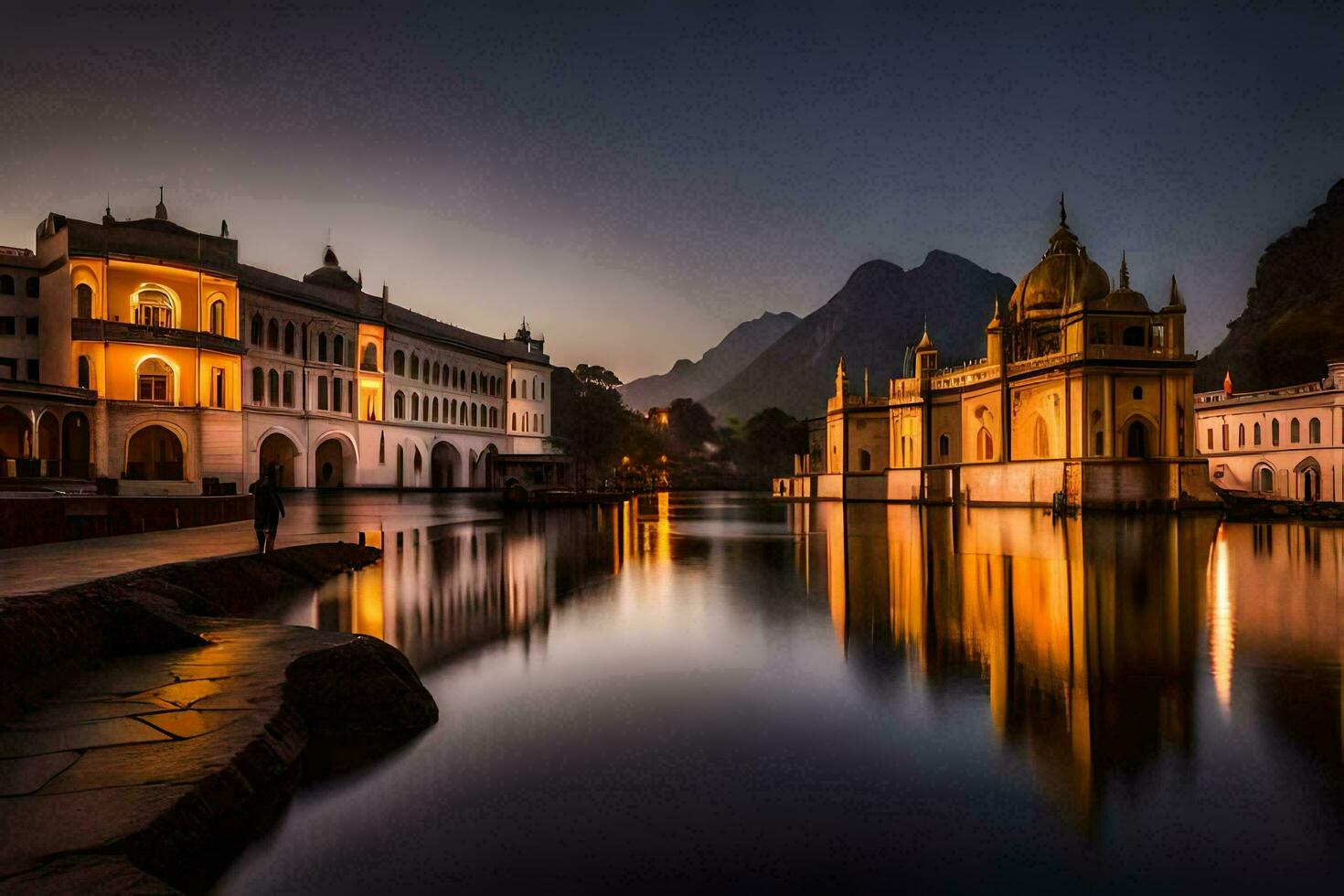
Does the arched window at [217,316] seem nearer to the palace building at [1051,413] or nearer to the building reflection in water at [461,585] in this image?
the building reflection in water at [461,585]

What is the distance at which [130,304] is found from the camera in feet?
129

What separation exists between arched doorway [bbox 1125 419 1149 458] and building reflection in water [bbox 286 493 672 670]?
101 feet

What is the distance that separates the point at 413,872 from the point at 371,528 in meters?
25.0

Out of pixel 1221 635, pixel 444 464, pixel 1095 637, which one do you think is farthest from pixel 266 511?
pixel 444 464

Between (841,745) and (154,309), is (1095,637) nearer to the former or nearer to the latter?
(841,745)

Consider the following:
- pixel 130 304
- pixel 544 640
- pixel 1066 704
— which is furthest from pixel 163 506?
pixel 130 304

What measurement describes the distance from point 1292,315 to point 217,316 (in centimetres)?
9896

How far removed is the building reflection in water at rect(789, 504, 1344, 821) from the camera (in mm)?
6418

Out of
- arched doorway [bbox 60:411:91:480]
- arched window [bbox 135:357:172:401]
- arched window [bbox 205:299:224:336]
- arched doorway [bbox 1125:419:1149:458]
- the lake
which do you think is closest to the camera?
the lake

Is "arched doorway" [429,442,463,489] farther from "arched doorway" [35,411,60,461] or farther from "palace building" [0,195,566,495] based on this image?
"arched doorway" [35,411,60,461]

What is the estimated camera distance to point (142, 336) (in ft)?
124

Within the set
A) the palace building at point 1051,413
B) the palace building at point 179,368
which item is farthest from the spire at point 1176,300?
the palace building at point 179,368

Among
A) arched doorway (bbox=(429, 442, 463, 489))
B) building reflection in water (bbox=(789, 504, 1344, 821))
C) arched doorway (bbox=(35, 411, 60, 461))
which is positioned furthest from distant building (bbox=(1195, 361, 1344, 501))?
arched doorway (bbox=(35, 411, 60, 461))

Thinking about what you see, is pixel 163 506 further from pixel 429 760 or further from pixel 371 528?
pixel 429 760
